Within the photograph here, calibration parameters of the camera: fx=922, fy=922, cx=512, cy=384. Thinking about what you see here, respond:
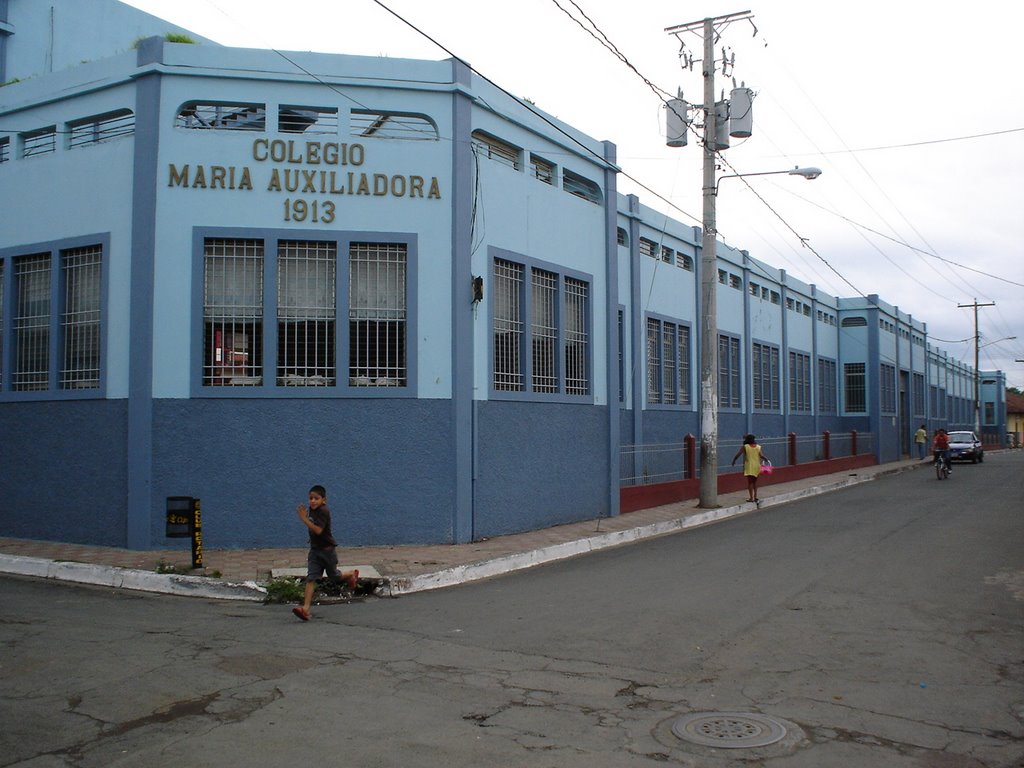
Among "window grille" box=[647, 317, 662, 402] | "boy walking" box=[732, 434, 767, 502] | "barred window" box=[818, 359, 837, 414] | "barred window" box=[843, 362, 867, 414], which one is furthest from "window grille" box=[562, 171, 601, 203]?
"barred window" box=[843, 362, 867, 414]

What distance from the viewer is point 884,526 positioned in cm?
1592

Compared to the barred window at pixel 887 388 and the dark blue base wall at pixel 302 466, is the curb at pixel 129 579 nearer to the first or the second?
the dark blue base wall at pixel 302 466

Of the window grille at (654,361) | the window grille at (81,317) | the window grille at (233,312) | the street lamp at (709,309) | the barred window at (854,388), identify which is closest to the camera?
the window grille at (233,312)

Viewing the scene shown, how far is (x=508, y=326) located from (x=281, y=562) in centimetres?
538

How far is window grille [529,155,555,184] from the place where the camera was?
1597cm

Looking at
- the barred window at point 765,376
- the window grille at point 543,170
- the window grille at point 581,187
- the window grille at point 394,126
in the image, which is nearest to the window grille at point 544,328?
the window grille at point 543,170

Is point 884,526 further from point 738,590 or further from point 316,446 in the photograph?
point 316,446

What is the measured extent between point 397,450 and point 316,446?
3.71 ft

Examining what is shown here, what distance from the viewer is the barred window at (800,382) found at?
34438 mm

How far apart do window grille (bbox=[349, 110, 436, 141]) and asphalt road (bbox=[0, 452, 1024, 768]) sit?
6.70 meters

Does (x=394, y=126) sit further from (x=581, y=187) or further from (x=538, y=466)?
(x=538, y=466)

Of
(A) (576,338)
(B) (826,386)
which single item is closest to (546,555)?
(A) (576,338)

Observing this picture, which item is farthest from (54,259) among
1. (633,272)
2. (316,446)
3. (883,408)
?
(883,408)

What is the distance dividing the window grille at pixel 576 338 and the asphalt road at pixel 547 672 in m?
5.35
